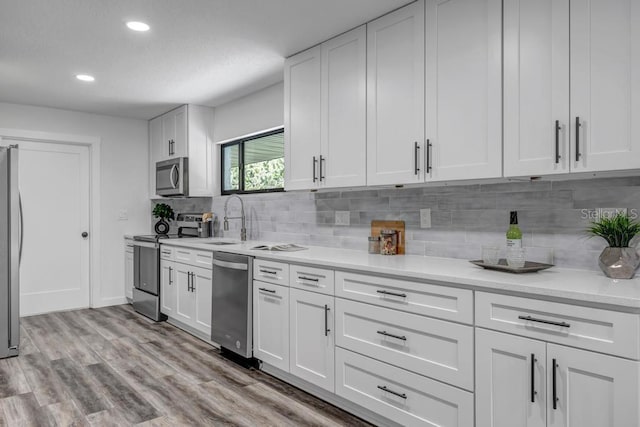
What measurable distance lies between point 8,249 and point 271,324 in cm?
223

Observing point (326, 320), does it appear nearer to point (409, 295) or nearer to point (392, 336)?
point (392, 336)

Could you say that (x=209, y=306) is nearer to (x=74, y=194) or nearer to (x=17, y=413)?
(x=17, y=413)

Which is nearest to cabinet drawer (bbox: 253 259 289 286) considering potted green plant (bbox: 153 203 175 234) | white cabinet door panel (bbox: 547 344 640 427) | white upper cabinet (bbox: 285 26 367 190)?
white upper cabinet (bbox: 285 26 367 190)

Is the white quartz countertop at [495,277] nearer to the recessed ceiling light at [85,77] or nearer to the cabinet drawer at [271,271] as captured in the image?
the cabinet drawer at [271,271]

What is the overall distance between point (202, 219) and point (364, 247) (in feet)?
7.84

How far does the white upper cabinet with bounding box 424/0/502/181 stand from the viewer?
2.06m

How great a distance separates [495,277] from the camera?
6.07 ft

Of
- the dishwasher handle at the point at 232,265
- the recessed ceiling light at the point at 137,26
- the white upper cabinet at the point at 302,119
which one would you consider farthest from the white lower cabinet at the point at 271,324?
the recessed ceiling light at the point at 137,26

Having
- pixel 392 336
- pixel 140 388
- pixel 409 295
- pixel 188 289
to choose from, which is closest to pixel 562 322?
pixel 409 295

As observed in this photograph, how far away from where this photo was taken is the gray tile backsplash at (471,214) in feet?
6.73

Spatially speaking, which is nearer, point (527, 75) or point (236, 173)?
point (527, 75)

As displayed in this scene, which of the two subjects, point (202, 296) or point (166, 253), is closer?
point (202, 296)

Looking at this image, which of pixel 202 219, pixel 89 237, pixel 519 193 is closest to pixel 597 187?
pixel 519 193

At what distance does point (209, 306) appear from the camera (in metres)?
3.63
